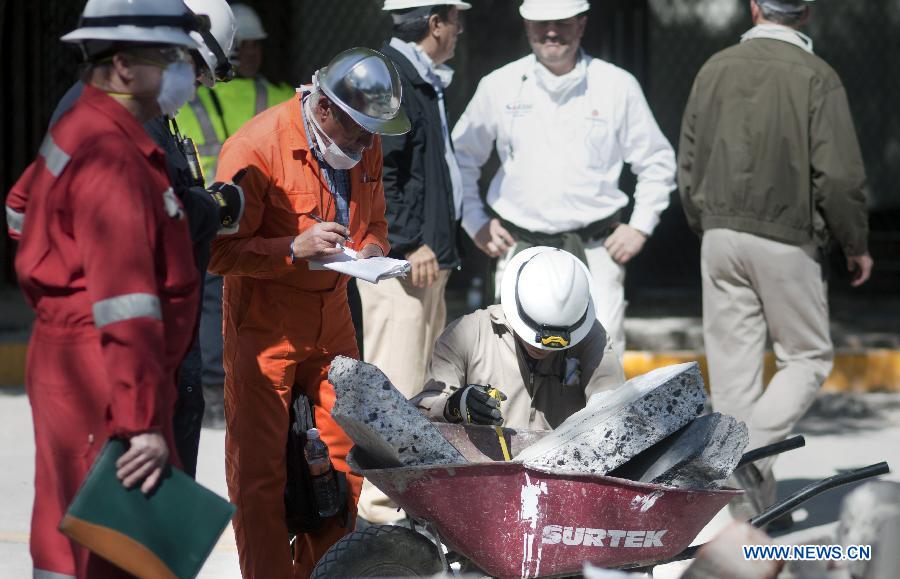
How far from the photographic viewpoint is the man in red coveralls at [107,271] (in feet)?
10.8

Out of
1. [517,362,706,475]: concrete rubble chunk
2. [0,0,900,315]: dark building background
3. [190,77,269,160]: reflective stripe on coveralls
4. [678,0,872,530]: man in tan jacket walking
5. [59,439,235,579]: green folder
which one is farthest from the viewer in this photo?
[0,0,900,315]: dark building background

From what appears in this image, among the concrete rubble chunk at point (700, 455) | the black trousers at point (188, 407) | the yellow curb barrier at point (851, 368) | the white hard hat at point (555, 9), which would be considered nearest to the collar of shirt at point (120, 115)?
the black trousers at point (188, 407)

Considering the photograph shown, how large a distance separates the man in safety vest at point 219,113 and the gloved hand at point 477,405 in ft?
8.25

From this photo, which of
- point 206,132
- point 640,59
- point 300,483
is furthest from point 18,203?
point 640,59

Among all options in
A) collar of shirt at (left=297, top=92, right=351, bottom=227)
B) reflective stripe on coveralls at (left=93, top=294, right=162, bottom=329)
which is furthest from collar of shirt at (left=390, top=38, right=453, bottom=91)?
reflective stripe on coveralls at (left=93, top=294, right=162, bottom=329)

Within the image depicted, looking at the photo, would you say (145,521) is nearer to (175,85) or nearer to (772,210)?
(175,85)

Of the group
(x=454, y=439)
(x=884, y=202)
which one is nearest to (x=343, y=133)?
(x=454, y=439)

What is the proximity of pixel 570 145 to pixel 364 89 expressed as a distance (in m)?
1.84

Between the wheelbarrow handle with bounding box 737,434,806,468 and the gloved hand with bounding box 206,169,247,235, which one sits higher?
the gloved hand with bounding box 206,169,247,235

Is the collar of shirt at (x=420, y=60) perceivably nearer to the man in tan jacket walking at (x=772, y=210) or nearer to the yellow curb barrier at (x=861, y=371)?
the man in tan jacket walking at (x=772, y=210)

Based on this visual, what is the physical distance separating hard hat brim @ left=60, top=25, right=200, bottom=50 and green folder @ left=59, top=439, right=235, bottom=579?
90cm

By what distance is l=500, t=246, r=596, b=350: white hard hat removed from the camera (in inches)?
169

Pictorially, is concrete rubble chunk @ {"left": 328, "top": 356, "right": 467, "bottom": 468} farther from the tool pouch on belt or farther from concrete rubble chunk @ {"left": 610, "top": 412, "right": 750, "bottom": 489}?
the tool pouch on belt

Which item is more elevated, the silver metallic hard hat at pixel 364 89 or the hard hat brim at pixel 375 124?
the silver metallic hard hat at pixel 364 89
